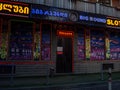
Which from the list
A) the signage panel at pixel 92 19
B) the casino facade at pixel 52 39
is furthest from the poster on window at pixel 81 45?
the signage panel at pixel 92 19

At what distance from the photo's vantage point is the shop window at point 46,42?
1900 centimetres

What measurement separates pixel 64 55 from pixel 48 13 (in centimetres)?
354

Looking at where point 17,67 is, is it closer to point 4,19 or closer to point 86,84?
point 4,19

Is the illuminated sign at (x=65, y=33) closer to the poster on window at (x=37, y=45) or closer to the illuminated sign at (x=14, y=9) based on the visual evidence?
the poster on window at (x=37, y=45)

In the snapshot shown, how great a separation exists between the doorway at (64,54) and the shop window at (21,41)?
218 cm

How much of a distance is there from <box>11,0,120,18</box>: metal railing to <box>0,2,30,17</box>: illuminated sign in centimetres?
118

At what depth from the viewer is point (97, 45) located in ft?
73.3

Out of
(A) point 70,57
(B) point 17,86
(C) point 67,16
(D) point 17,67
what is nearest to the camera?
(B) point 17,86

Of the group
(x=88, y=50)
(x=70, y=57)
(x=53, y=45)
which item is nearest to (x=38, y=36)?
(x=53, y=45)

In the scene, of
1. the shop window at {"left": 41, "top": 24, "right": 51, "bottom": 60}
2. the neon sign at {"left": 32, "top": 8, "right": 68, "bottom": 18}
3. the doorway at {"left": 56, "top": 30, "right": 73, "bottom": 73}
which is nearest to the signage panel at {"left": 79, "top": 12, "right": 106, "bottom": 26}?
the neon sign at {"left": 32, "top": 8, "right": 68, "bottom": 18}

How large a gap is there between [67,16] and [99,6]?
4134 mm

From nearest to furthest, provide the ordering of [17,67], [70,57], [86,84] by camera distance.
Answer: [86,84], [17,67], [70,57]

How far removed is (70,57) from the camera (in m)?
20.4

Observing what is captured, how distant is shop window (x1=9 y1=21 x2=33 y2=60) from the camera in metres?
17.7
